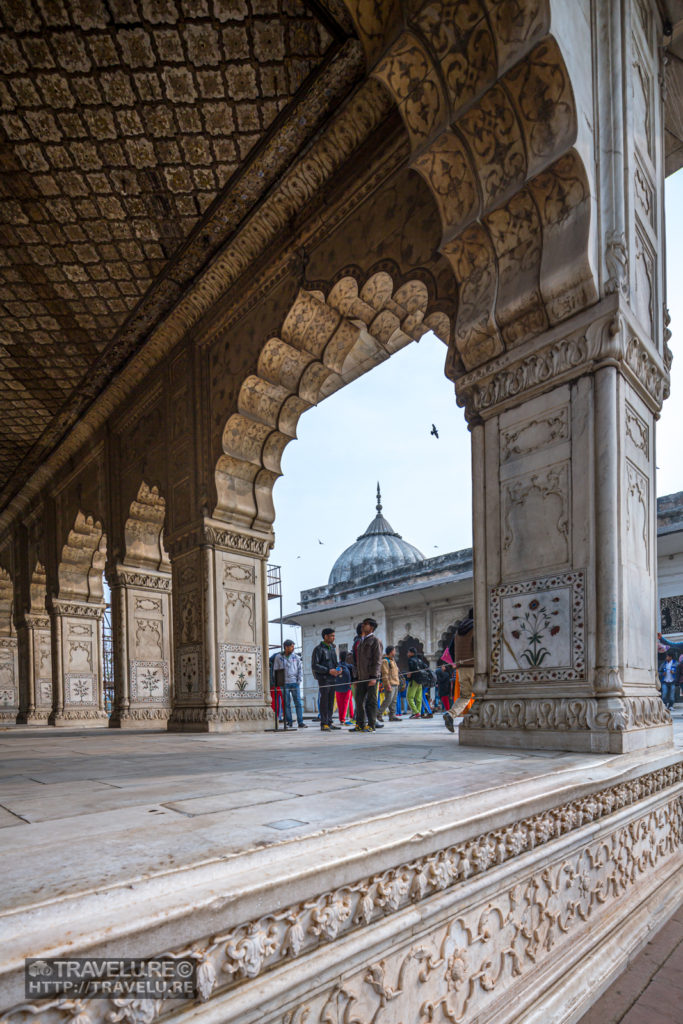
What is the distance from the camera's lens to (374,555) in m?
25.7

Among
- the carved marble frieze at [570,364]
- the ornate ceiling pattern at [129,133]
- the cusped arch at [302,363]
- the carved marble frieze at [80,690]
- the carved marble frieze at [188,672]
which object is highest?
the ornate ceiling pattern at [129,133]

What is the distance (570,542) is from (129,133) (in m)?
4.35

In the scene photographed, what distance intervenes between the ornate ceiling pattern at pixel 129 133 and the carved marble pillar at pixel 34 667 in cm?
635

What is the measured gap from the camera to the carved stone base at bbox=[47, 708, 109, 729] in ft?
31.4

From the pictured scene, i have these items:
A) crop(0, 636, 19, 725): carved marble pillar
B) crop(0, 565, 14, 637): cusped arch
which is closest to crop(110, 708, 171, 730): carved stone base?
crop(0, 565, 14, 637): cusped arch

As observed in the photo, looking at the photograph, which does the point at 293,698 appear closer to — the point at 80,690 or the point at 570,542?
the point at 80,690

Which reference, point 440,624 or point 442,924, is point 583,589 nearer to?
point 442,924

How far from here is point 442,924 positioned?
1488mm

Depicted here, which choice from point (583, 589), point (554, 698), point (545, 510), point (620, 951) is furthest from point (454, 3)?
point (620, 951)

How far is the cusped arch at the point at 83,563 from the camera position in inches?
374

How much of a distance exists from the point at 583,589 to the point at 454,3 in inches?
120

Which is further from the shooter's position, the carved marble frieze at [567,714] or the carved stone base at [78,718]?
the carved stone base at [78,718]

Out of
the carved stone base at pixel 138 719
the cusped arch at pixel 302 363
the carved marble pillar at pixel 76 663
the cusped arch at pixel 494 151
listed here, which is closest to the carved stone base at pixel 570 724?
the cusped arch at pixel 494 151

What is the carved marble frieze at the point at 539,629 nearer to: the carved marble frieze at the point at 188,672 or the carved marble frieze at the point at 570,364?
the carved marble frieze at the point at 570,364
